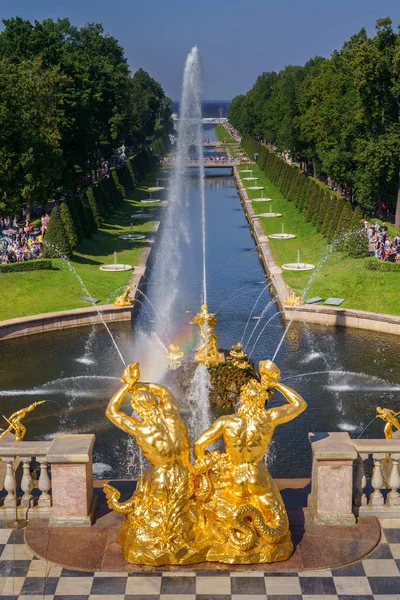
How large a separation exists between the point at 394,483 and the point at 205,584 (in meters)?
3.54

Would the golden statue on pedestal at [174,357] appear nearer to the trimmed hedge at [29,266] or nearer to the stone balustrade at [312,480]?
the trimmed hedge at [29,266]

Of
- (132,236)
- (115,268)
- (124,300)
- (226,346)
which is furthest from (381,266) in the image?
(132,236)

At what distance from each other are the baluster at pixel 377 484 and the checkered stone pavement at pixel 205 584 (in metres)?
1.13

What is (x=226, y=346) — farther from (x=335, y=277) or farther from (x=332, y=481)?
(x=332, y=481)

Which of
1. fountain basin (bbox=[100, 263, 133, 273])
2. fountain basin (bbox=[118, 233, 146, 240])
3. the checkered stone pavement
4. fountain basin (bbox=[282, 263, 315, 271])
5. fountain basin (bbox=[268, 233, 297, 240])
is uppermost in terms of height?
the checkered stone pavement

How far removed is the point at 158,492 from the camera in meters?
12.2

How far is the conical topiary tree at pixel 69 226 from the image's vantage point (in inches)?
1927

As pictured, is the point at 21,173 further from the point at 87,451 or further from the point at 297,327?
the point at 87,451

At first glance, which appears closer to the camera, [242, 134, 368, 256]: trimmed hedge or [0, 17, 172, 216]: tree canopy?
[242, 134, 368, 256]: trimmed hedge

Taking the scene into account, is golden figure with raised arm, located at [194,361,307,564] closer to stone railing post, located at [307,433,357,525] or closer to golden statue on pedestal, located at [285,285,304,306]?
stone railing post, located at [307,433,357,525]

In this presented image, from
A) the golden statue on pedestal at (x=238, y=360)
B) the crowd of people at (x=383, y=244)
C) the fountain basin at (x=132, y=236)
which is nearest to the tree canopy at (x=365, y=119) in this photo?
the crowd of people at (x=383, y=244)

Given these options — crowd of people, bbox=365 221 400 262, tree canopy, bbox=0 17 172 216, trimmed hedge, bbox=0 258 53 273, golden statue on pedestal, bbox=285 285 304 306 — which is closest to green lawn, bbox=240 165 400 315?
crowd of people, bbox=365 221 400 262

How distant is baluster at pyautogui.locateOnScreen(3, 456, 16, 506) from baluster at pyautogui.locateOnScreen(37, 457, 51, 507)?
0.43 meters

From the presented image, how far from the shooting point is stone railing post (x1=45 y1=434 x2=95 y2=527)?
12.8m
